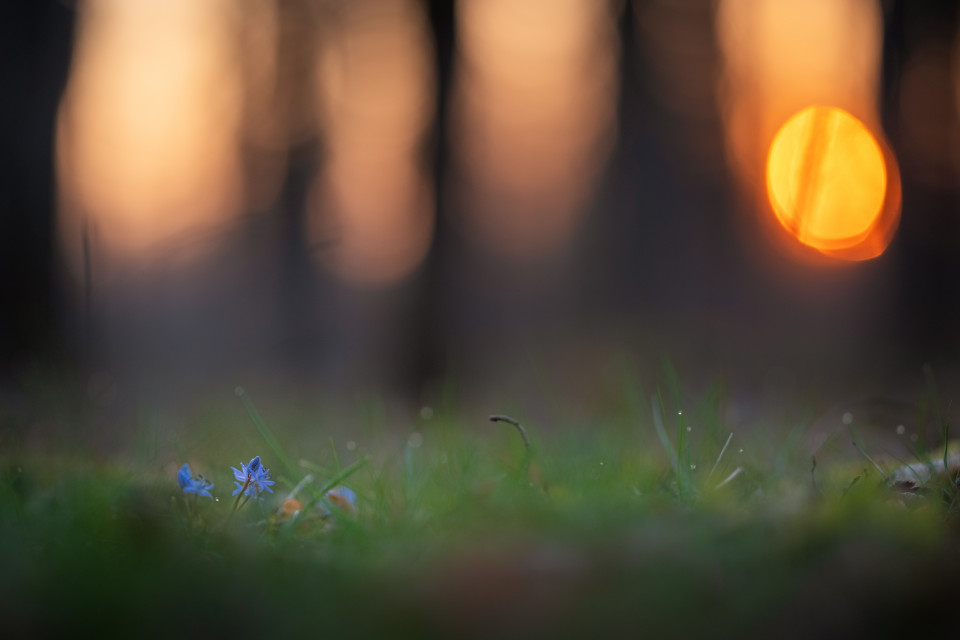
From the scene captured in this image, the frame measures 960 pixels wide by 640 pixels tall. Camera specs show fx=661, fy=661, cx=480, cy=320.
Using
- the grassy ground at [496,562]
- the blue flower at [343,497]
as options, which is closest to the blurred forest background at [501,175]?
the blue flower at [343,497]

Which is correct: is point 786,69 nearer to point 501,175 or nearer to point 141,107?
point 501,175

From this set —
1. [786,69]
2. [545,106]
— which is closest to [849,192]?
[786,69]

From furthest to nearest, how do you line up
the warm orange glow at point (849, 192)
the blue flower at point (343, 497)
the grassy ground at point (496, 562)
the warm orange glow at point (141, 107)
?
1. the warm orange glow at point (849, 192)
2. the warm orange glow at point (141, 107)
3. the blue flower at point (343, 497)
4. the grassy ground at point (496, 562)

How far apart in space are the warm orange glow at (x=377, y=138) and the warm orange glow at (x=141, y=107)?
137 cm

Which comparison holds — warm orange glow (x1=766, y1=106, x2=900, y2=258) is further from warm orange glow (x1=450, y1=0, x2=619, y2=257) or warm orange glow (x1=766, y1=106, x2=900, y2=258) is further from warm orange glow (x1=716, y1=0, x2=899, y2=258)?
warm orange glow (x1=450, y1=0, x2=619, y2=257)

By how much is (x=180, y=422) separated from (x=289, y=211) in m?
5.18

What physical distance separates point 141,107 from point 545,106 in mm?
4609

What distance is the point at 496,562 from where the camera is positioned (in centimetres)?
66

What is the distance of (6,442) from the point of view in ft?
5.05

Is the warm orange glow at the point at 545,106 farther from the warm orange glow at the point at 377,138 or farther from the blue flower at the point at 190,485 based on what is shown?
the blue flower at the point at 190,485

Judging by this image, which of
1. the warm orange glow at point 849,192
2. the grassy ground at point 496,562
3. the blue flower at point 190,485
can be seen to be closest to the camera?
the grassy ground at point 496,562

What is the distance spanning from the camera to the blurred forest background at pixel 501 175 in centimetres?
516

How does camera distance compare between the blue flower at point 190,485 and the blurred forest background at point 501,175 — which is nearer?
the blue flower at point 190,485

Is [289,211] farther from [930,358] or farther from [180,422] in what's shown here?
[930,358]
